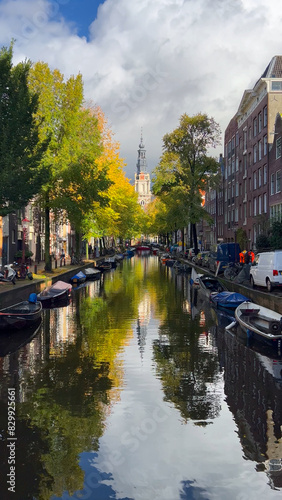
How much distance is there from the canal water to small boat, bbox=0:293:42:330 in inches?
21.1

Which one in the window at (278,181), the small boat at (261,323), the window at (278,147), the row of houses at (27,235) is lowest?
the small boat at (261,323)

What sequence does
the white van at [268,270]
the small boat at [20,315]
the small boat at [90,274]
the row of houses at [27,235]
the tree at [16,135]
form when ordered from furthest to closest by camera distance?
the row of houses at [27,235] → the small boat at [90,274] → the tree at [16,135] → the white van at [268,270] → the small boat at [20,315]

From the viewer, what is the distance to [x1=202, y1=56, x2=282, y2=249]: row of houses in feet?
168

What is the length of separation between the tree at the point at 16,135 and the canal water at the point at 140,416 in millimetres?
10669

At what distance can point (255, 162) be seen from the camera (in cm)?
6012

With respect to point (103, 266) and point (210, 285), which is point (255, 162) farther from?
point (210, 285)

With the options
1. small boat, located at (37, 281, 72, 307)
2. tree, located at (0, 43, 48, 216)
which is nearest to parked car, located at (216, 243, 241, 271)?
small boat, located at (37, 281, 72, 307)

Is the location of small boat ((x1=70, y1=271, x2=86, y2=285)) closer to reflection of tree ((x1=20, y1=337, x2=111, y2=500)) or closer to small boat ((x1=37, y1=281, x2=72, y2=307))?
small boat ((x1=37, y1=281, x2=72, y2=307))

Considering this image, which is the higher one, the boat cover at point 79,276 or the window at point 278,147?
the window at point 278,147

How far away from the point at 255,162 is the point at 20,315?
4632 centimetres

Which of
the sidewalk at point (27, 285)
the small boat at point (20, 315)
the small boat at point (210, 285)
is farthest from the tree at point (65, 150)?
the small boat at point (20, 315)

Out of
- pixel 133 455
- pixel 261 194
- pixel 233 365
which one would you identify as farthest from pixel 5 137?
pixel 261 194

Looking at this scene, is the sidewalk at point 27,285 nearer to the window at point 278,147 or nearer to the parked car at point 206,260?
the parked car at point 206,260

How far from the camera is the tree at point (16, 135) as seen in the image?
28094 mm
